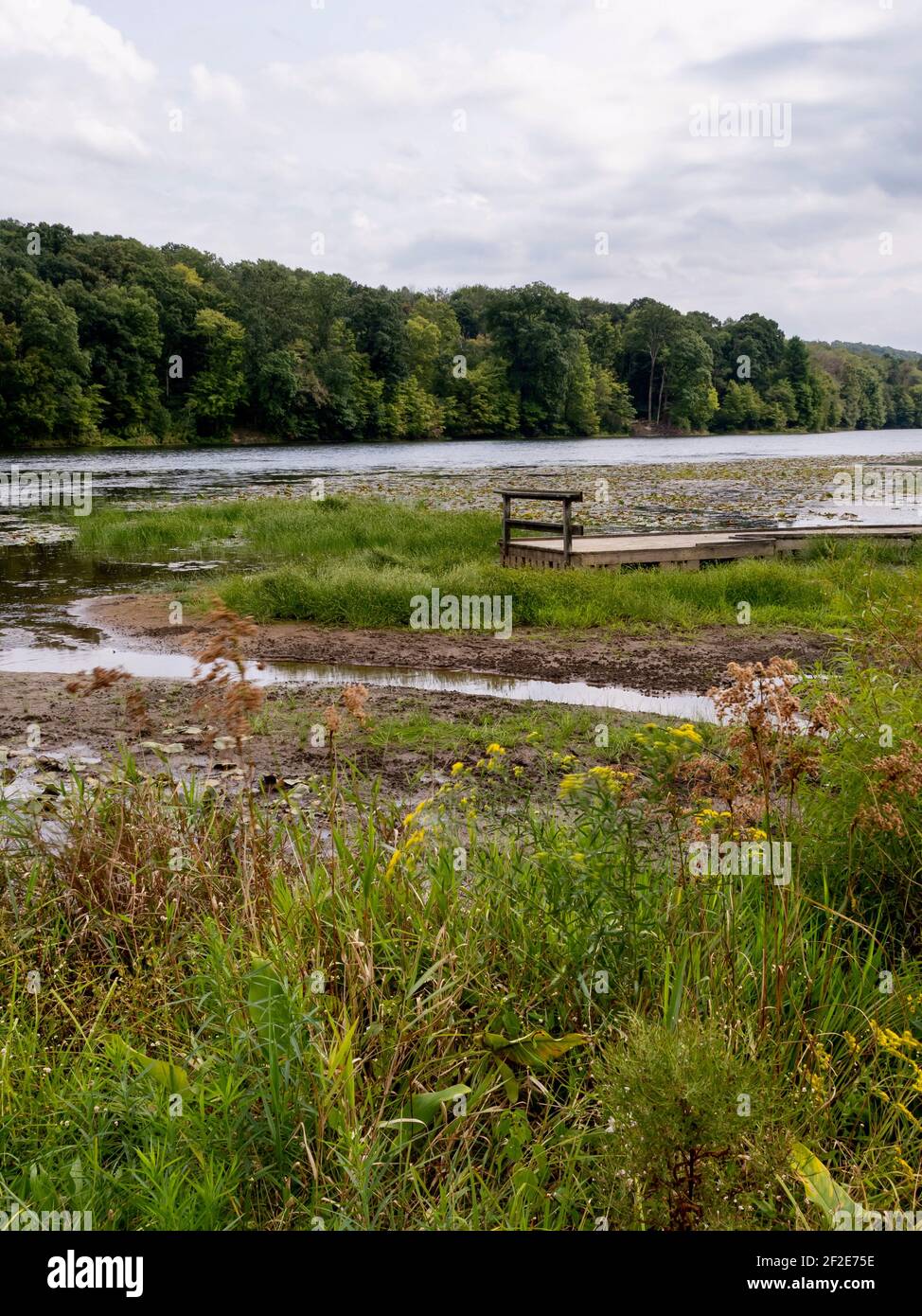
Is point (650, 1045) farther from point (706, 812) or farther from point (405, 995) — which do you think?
point (706, 812)

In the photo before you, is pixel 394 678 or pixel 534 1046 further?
pixel 394 678

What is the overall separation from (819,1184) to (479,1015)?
106 centimetres

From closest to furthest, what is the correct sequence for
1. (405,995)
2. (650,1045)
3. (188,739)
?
(650,1045), (405,995), (188,739)

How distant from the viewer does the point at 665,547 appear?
1689 cm

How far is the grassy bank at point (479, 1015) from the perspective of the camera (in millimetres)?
2664

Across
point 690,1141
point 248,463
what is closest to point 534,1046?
point 690,1141

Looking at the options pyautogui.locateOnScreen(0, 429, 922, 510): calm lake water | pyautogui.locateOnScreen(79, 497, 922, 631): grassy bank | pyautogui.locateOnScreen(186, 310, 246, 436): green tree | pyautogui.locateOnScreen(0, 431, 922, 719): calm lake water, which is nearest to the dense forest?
pyautogui.locateOnScreen(186, 310, 246, 436): green tree

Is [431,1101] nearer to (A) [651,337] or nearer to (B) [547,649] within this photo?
(B) [547,649]

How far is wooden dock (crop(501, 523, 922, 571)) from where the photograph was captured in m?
16.2

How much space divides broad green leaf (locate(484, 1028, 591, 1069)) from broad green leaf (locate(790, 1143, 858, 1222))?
65 centimetres

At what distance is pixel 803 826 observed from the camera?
434cm

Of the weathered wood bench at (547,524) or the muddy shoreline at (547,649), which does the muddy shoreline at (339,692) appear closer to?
the muddy shoreline at (547,649)
